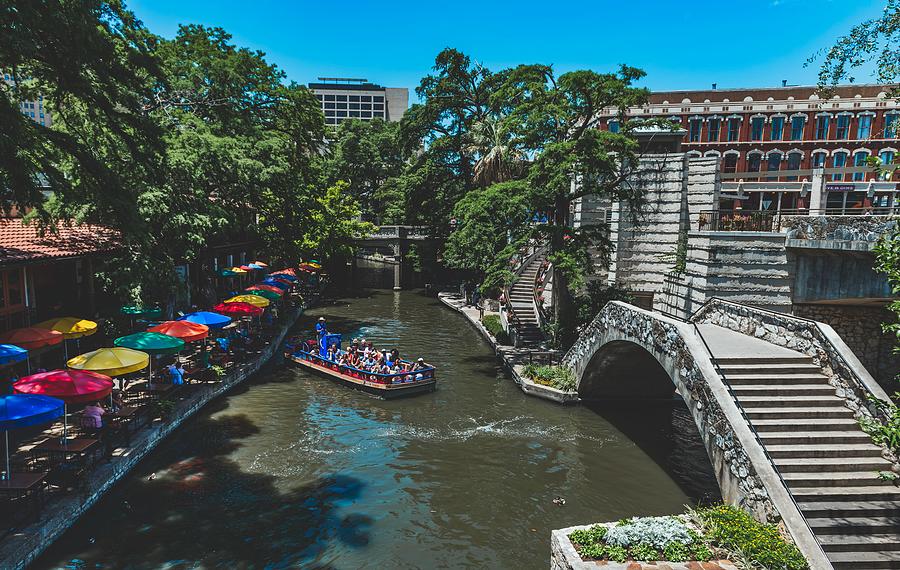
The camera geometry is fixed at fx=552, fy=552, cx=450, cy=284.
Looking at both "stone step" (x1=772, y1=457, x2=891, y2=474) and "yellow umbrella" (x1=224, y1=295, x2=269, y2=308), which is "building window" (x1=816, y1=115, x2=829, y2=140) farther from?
"yellow umbrella" (x1=224, y1=295, x2=269, y2=308)

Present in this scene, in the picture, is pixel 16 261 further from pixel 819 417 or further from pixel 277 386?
pixel 819 417

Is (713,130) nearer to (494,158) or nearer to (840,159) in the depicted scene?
(840,159)

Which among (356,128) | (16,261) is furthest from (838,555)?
(356,128)

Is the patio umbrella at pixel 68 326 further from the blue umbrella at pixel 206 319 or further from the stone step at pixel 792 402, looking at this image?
the stone step at pixel 792 402

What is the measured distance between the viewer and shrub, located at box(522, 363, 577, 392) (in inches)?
893

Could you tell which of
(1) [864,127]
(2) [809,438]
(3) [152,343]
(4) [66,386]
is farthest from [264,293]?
(1) [864,127]

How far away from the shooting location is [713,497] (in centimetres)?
1516

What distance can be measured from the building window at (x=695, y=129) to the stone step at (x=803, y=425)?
36.5 metres

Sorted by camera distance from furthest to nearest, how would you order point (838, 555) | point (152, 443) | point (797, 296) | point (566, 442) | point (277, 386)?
point (277, 386) → point (797, 296) → point (566, 442) → point (152, 443) → point (838, 555)

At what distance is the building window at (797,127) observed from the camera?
42.3 metres

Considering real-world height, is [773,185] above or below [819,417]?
above

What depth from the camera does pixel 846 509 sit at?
10.9 metres

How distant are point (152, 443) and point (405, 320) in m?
24.6

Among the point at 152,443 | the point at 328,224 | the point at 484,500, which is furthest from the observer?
the point at 328,224
